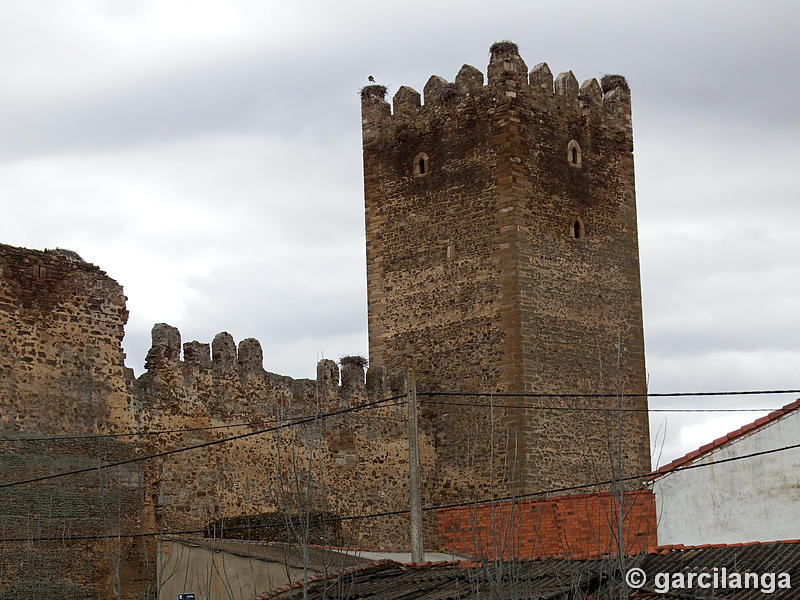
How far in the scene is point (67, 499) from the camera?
1694 cm

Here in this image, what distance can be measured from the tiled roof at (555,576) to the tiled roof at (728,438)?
2654mm

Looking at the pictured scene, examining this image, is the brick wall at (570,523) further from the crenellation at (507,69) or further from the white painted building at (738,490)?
the crenellation at (507,69)

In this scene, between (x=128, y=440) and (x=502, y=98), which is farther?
(x=502, y=98)

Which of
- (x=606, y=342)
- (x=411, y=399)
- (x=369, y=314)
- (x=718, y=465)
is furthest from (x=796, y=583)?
(x=369, y=314)

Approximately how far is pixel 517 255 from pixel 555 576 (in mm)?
9478

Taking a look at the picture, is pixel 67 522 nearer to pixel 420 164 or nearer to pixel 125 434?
pixel 125 434

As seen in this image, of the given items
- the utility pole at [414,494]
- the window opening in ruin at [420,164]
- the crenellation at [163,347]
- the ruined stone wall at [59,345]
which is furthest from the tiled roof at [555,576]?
the window opening in ruin at [420,164]

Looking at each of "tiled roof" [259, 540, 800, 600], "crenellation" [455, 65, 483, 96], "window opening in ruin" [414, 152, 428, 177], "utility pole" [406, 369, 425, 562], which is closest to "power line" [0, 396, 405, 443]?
"utility pole" [406, 369, 425, 562]

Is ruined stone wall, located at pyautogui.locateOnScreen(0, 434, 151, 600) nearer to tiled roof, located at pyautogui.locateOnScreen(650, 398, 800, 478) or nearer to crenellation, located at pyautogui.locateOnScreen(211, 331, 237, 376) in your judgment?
crenellation, located at pyautogui.locateOnScreen(211, 331, 237, 376)

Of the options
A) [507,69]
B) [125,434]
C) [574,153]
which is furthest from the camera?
[574,153]

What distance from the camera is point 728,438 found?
1563 centimetres

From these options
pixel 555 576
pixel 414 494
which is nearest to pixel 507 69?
pixel 414 494

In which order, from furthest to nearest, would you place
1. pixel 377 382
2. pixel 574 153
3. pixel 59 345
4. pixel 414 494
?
pixel 574 153
pixel 377 382
pixel 59 345
pixel 414 494

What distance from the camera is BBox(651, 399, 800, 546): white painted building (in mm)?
15219
